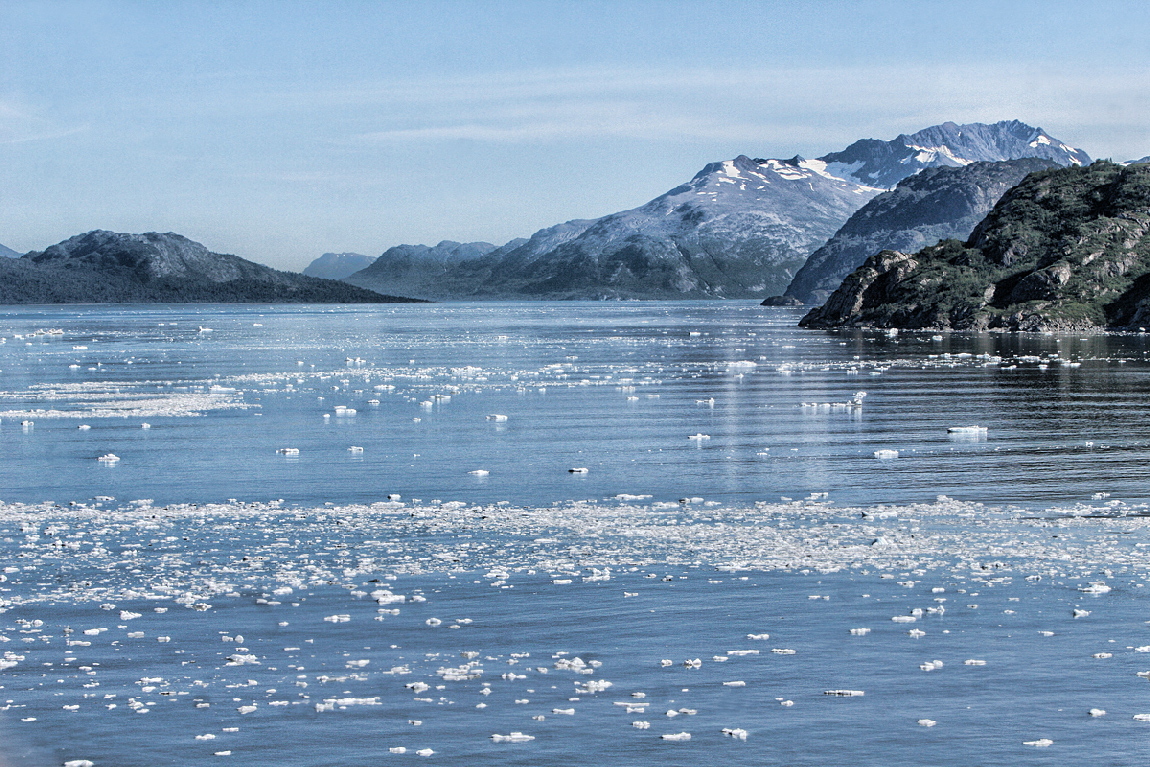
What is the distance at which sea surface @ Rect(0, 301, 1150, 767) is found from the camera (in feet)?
46.3

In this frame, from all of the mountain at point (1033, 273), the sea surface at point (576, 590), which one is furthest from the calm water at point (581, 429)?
the mountain at point (1033, 273)

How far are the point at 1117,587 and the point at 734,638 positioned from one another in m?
7.27

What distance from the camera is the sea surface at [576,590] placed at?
1411cm

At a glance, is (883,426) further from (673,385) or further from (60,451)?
(60,451)

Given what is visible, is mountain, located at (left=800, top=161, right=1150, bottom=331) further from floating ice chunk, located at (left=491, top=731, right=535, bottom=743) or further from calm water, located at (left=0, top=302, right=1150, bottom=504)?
floating ice chunk, located at (left=491, top=731, right=535, bottom=743)

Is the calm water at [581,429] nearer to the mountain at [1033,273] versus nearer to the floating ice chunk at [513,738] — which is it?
the floating ice chunk at [513,738]

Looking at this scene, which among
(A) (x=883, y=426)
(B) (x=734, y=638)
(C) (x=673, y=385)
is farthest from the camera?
(C) (x=673, y=385)

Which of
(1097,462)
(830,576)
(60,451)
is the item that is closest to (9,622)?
(830,576)

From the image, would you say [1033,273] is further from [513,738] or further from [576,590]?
[513,738]

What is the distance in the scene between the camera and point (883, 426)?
42.8 m

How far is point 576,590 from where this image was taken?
20094 millimetres

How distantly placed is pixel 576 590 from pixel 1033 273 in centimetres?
15489

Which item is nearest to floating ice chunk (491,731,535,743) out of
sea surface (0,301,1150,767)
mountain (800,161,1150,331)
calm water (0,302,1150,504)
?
sea surface (0,301,1150,767)

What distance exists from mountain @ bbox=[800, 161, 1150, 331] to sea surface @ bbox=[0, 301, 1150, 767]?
11329 centimetres
